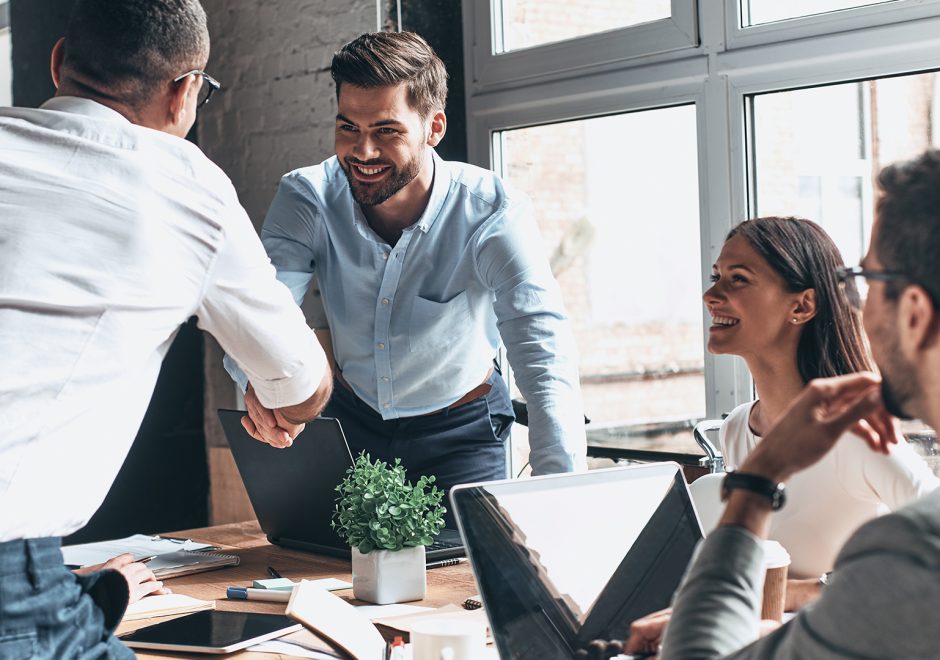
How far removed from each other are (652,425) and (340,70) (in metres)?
1.50

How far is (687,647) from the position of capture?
1000 mm

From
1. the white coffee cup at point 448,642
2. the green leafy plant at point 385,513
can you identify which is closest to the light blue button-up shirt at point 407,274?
the green leafy plant at point 385,513

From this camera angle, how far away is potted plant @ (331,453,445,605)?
5.72 ft

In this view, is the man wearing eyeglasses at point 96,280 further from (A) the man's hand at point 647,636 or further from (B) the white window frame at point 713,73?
(B) the white window frame at point 713,73

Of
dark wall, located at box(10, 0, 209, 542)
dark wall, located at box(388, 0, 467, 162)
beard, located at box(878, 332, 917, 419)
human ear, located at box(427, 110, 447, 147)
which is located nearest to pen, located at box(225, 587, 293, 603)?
beard, located at box(878, 332, 917, 419)

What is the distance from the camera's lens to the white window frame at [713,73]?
8.21ft

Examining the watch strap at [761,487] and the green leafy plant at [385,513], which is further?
the green leafy plant at [385,513]

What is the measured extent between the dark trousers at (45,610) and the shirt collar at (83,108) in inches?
21.2

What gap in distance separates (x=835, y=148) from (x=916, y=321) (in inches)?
74.5

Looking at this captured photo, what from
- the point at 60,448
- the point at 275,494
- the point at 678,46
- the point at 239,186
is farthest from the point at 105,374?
the point at 239,186

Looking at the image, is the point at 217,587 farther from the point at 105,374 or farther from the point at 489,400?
the point at 489,400

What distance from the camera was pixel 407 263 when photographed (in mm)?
2521

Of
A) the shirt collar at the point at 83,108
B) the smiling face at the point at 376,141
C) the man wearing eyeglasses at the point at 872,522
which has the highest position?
the smiling face at the point at 376,141

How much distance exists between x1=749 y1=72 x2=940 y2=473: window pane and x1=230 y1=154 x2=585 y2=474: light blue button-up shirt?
0.71m
